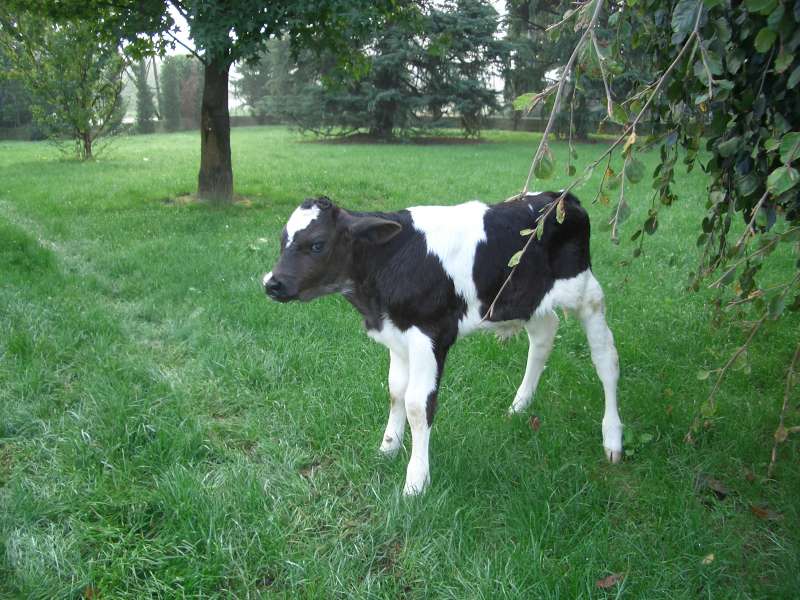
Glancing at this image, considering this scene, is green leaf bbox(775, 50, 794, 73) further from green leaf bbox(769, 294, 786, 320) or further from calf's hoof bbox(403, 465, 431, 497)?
calf's hoof bbox(403, 465, 431, 497)

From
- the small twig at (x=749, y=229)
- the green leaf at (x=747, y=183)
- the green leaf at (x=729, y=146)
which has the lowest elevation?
the small twig at (x=749, y=229)

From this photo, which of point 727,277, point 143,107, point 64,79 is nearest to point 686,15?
point 727,277

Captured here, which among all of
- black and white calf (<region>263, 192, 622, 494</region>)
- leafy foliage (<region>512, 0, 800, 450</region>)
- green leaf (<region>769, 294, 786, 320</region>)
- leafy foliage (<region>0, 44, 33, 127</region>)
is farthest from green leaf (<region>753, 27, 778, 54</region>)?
leafy foliage (<region>0, 44, 33, 127</region>)

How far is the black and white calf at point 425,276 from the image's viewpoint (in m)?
3.43

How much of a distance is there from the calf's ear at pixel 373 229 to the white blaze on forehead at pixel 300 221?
0.18m

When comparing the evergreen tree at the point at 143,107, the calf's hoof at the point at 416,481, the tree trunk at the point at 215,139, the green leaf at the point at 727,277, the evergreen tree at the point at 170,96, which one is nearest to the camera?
the green leaf at the point at 727,277

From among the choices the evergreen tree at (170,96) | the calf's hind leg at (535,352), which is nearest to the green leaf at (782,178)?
the calf's hind leg at (535,352)

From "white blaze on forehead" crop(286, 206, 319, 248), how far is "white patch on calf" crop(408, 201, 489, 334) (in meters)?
0.56

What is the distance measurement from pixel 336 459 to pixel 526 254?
160 cm

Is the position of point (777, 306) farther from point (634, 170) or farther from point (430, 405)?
point (430, 405)

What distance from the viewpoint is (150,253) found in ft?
26.2

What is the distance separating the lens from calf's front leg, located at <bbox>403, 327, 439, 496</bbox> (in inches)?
135

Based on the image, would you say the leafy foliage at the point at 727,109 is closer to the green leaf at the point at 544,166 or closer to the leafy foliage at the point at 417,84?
the green leaf at the point at 544,166

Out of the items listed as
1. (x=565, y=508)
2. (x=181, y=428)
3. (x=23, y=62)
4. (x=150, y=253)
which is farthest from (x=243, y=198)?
(x=23, y=62)
